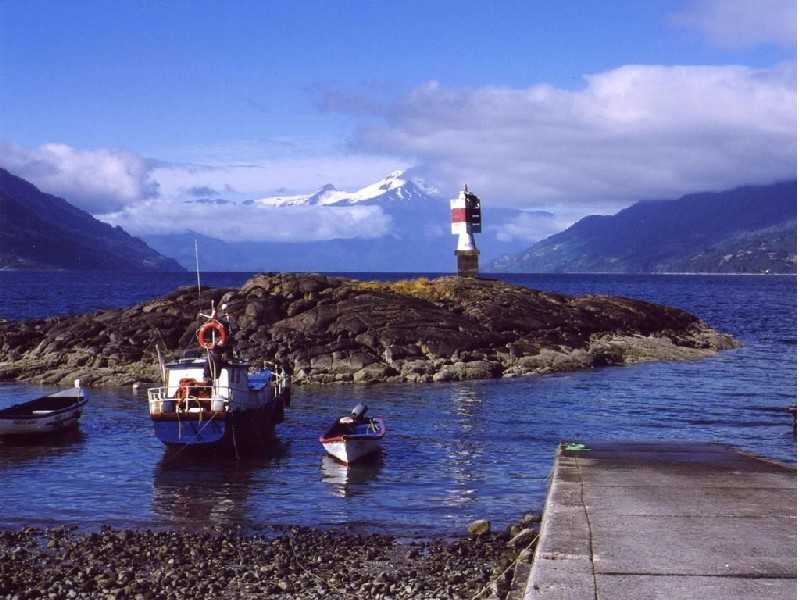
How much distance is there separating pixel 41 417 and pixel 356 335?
24937mm

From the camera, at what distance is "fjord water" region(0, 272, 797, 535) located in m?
25.8

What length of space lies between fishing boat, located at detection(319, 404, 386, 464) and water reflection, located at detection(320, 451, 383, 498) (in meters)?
0.27

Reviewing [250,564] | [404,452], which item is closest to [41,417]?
[404,452]

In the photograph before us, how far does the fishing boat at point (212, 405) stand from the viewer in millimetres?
34094

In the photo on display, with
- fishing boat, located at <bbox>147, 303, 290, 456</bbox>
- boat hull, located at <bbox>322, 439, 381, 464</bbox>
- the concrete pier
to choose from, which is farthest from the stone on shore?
fishing boat, located at <bbox>147, 303, 290, 456</bbox>

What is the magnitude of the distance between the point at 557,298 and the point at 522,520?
178 feet

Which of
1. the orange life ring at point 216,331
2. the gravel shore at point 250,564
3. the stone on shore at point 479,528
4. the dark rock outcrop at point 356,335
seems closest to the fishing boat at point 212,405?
the orange life ring at point 216,331

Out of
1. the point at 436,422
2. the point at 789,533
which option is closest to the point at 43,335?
the point at 436,422

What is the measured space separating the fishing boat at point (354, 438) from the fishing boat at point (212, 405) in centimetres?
382

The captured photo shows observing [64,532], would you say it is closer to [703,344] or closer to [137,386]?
[137,386]

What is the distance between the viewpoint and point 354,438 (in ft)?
107

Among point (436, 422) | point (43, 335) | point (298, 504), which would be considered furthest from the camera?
point (43, 335)

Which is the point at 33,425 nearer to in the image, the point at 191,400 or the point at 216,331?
the point at 191,400

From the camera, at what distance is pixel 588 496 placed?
20.3 metres
